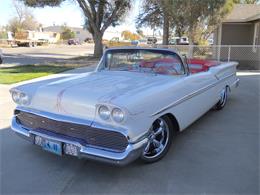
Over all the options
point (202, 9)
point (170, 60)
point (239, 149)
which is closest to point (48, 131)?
point (170, 60)

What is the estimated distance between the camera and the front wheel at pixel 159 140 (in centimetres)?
365

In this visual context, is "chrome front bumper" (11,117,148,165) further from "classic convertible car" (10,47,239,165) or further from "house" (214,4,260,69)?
"house" (214,4,260,69)

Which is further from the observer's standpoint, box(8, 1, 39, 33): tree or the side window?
box(8, 1, 39, 33): tree

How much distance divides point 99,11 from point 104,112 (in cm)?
2202

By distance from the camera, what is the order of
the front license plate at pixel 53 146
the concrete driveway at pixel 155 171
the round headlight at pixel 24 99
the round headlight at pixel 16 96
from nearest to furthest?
the concrete driveway at pixel 155 171
the front license plate at pixel 53 146
the round headlight at pixel 24 99
the round headlight at pixel 16 96

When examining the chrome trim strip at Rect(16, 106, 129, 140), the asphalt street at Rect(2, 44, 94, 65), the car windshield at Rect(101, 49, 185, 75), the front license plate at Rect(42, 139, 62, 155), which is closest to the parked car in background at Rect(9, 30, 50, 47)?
the asphalt street at Rect(2, 44, 94, 65)

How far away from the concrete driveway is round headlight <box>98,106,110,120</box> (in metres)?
0.77

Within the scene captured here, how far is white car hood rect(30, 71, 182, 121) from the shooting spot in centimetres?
313

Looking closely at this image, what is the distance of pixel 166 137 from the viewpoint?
151 inches

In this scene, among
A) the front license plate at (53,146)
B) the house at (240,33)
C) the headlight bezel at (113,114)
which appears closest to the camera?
the headlight bezel at (113,114)

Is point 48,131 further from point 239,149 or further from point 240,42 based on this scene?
point 240,42

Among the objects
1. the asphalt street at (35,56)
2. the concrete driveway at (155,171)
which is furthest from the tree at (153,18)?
the concrete driveway at (155,171)

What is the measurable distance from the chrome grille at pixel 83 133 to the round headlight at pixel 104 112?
0.48 ft

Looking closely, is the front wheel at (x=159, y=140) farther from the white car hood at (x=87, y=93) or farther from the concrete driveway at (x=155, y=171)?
the white car hood at (x=87, y=93)
